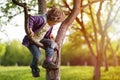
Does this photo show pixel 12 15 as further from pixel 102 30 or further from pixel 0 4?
pixel 102 30

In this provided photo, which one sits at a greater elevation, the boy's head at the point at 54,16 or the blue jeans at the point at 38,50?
the boy's head at the point at 54,16

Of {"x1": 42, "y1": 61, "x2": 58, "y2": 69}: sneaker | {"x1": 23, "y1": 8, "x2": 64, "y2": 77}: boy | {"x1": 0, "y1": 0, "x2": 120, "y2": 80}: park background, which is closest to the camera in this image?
{"x1": 23, "y1": 8, "x2": 64, "y2": 77}: boy

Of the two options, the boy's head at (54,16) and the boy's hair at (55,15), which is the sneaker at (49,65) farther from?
the boy's hair at (55,15)

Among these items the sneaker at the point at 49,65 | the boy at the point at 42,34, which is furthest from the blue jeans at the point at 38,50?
the sneaker at the point at 49,65

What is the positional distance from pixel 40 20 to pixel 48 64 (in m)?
1.21

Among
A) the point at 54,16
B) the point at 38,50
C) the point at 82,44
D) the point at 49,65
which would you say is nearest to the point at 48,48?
the point at 38,50

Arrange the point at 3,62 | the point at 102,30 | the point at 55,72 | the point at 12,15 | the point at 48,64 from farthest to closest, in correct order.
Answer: the point at 3,62 → the point at 102,30 → the point at 12,15 → the point at 55,72 → the point at 48,64

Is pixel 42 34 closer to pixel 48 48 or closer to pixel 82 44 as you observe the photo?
pixel 48 48

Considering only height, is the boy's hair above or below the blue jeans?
above

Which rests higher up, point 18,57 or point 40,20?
point 40,20

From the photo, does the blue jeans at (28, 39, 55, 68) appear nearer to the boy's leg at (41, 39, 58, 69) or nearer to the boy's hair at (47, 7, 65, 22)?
the boy's leg at (41, 39, 58, 69)

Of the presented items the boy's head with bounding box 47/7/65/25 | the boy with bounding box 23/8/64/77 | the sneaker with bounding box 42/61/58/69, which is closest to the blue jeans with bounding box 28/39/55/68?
the boy with bounding box 23/8/64/77

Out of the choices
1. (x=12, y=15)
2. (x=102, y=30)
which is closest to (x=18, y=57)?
(x=102, y=30)

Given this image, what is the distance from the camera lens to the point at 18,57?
57.8 meters
